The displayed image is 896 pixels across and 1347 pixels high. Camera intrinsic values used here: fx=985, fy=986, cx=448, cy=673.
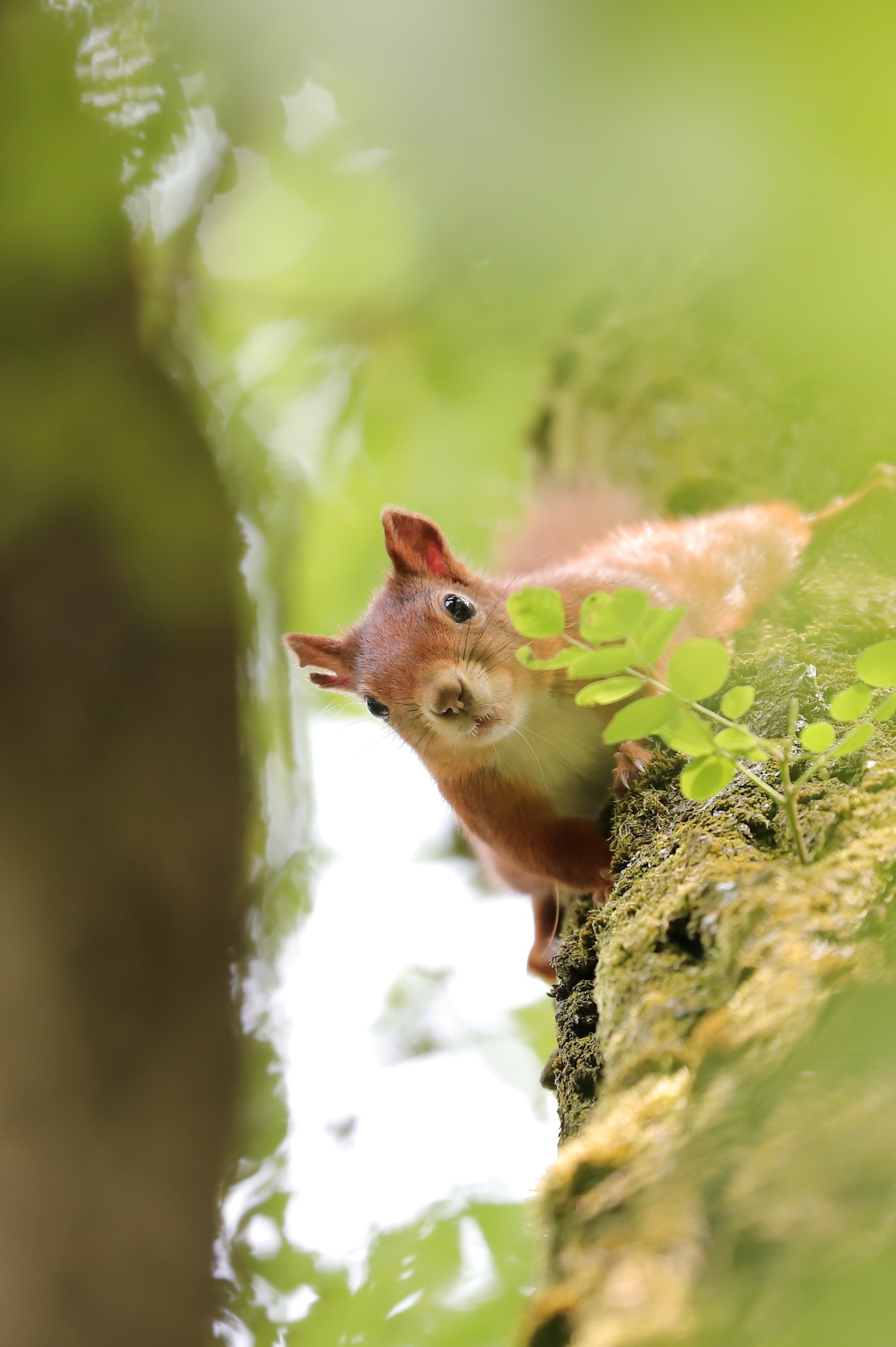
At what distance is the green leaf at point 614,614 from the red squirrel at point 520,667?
988 mm

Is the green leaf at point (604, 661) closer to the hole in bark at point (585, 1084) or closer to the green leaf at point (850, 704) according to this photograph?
the green leaf at point (850, 704)

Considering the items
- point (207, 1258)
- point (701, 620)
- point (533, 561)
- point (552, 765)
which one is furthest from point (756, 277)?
point (207, 1258)

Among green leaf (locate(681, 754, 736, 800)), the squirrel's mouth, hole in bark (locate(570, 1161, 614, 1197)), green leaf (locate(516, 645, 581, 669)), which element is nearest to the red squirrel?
the squirrel's mouth

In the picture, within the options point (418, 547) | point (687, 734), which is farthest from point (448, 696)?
point (687, 734)

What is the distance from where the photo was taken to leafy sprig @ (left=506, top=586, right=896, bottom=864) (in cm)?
95

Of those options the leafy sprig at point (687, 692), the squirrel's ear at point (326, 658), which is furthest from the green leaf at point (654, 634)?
the squirrel's ear at point (326, 658)

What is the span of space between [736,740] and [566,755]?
1179 millimetres

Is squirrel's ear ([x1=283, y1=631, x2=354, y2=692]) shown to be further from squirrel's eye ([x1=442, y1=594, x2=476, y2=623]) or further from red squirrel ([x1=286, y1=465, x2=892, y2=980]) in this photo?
squirrel's eye ([x1=442, y1=594, x2=476, y2=623])

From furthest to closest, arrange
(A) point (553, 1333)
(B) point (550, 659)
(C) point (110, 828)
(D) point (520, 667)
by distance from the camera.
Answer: (C) point (110, 828)
(D) point (520, 667)
(B) point (550, 659)
(A) point (553, 1333)

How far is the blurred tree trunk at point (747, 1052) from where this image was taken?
1.48ft

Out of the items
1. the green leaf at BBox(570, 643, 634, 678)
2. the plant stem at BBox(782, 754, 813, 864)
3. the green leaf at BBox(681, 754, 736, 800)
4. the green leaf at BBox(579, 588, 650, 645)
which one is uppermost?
the green leaf at BBox(579, 588, 650, 645)

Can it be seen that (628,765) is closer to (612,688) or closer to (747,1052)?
(612,688)

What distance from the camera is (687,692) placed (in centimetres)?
96

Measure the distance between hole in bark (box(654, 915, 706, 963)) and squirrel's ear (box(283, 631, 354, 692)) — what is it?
1.39 m
